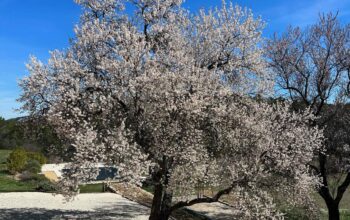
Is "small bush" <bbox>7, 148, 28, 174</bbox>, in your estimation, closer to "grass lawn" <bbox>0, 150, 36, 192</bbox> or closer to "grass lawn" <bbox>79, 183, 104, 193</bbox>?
"grass lawn" <bbox>0, 150, 36, 192</bbox>

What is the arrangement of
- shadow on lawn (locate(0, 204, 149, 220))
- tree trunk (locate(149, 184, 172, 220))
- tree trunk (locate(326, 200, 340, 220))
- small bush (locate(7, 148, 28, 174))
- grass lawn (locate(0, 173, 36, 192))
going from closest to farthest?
tree trunk (locate(149, 184, 172, 220)) < shadow on lawn (locate(0, 204, 149, 220)) < tree trunk (locate(326, 200, 340, 220)) < grass lawn (locate(0, 173, 36, 192)) < small bush (locate(7, 148, 28, 174))

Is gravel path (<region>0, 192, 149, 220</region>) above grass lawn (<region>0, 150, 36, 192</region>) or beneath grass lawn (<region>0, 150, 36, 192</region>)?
beneath

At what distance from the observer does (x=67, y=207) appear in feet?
60.5

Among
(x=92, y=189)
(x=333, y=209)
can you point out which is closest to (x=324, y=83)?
(x=333, y=209)

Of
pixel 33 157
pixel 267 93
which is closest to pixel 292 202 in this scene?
pixel 267 93

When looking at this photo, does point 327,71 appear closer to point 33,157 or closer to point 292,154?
point 292,154

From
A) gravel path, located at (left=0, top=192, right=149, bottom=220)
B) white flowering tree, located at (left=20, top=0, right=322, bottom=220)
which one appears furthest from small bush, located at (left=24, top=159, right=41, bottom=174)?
white flowering tree, located at (left=20, top=0, right=322, bottom=220)

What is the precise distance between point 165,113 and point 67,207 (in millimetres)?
9714

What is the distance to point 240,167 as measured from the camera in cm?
1122

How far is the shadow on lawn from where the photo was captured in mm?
15941

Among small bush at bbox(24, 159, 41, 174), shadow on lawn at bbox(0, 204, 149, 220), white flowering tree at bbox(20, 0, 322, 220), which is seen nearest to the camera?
white flowering tree at bbox(20, 0, 322, 220)

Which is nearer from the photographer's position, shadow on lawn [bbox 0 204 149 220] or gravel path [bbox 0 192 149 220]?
shadow on lawn [bbox 0 204 149 220]

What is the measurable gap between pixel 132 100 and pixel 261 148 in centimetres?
358

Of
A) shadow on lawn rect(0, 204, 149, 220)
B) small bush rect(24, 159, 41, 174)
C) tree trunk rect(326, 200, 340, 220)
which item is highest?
small bush rect(24, 159, 41, 174)
